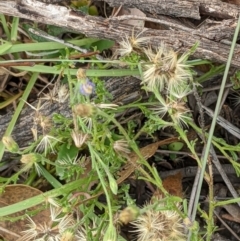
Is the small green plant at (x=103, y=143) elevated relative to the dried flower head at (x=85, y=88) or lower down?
lower down

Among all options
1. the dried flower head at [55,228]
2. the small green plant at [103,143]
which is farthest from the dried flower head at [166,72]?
Answer: the dried flower head at [55,228]

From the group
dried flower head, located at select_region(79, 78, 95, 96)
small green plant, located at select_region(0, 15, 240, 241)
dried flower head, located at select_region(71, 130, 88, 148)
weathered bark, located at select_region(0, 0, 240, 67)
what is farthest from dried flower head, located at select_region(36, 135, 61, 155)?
weathered bark, located at select_region(0, 0, 240, 67)

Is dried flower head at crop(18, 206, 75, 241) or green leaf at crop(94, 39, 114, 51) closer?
dried flower head at crop(18, 206, 75, 241)

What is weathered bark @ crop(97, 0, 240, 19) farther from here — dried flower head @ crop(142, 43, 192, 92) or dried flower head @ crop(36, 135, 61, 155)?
dried flower head @ crop(36, 135, 61, 155)

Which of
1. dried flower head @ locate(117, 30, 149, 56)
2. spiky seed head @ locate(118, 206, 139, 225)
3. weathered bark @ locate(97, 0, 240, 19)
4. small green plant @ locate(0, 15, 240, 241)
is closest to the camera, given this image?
spiky seed head @ locate(118, 206, 139, 225)

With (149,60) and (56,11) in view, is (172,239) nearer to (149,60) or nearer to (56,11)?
(149,60)

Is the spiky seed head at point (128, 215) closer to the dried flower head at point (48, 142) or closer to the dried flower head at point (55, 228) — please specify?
the dried flower head at point (55, 228)

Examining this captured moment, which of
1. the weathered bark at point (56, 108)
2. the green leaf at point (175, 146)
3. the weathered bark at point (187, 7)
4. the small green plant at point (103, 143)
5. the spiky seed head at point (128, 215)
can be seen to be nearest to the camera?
the spiky seed head at point (128, 215)

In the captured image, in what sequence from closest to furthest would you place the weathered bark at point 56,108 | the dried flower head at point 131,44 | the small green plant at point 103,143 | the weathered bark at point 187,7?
the small green plant at point 103,143
the dried flower head at point 131,44
the weathered bark at point 187,7
the weathered bark at point 56,108
